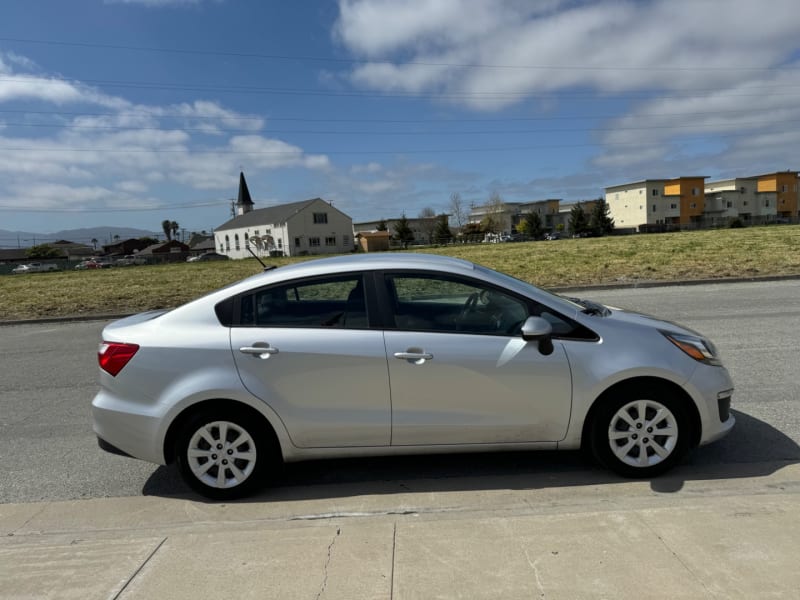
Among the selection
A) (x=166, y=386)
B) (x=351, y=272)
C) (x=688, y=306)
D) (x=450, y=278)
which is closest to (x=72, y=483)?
(x=166, y=386)

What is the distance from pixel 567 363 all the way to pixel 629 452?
73cm

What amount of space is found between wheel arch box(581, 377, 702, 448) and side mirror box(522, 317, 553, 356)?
0.47 m

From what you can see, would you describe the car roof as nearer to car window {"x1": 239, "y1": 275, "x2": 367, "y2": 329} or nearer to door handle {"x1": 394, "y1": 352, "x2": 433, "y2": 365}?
car window {"x1": 239, "y1": 275, "x2": 367, "y2": 329}

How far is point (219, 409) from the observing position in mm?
3414

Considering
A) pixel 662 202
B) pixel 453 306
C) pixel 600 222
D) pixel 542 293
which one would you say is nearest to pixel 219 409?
pixel 453 306

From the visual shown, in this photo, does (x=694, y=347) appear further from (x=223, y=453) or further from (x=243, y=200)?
(x=243, y=200)

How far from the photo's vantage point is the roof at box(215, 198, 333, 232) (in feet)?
Result: 270

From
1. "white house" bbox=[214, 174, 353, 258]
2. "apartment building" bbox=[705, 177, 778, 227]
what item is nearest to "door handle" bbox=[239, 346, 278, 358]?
"white house" bbox=[214, 174, 353, 258]

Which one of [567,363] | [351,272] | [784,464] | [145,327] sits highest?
[351,272]

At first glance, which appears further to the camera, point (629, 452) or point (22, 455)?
point (22, 455)

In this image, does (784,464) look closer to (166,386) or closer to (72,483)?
(166,386)

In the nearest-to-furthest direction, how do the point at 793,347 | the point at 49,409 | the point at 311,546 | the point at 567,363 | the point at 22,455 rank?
the point at 311,546, the point at 567,363, the point at 22,455, the point at 49,409, the point at 793,347

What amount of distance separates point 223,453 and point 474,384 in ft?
5.45

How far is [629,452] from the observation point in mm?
3482
